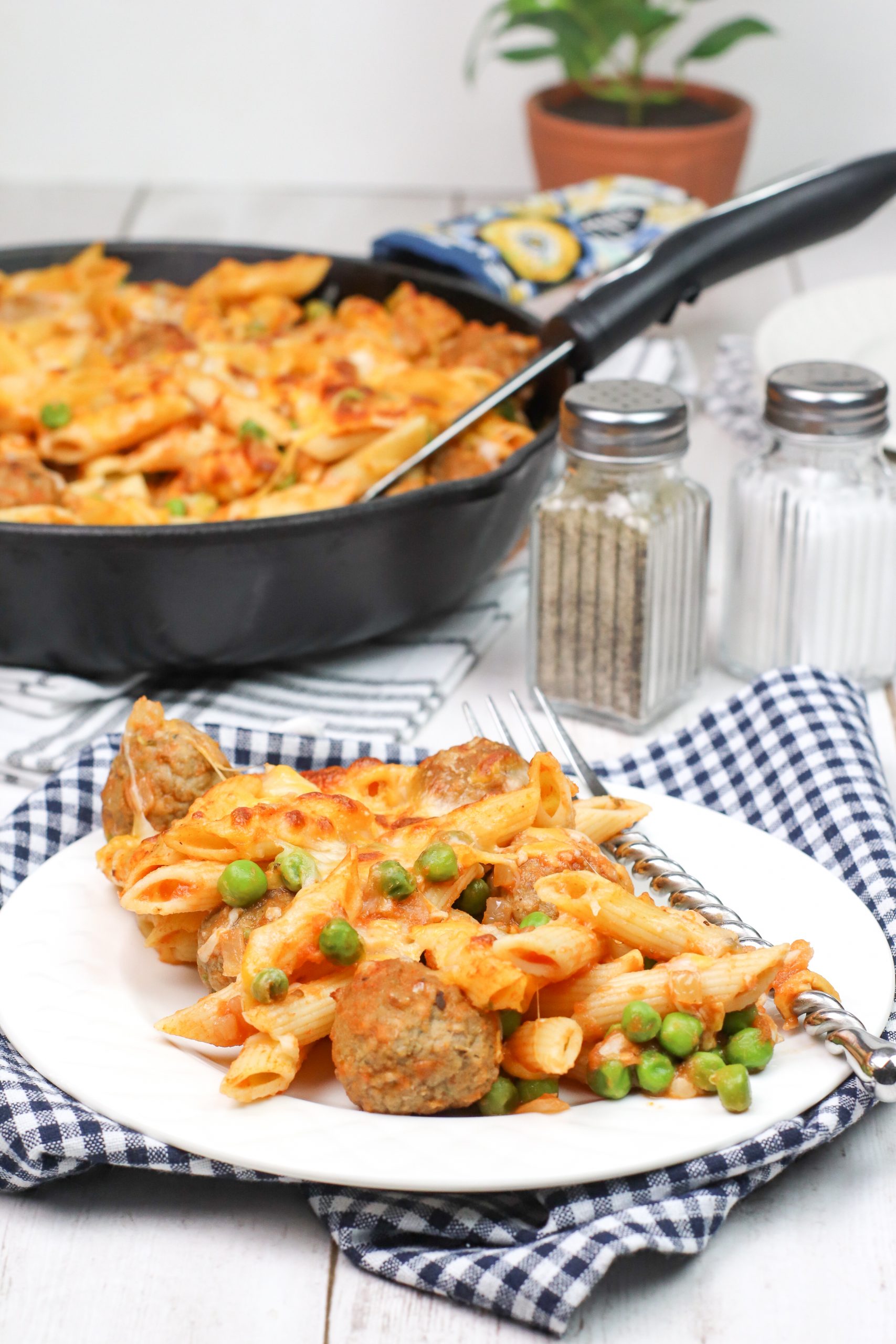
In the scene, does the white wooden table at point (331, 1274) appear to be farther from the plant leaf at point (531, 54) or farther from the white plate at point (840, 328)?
the plant leaf at point (531, 54)

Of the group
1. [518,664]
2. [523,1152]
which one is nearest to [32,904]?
[523,1152]

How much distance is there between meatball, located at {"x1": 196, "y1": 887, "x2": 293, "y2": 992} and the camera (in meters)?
1.69

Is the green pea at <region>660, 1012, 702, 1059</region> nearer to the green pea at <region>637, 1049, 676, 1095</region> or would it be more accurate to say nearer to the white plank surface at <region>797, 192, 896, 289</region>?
the green pea at <region>637, 1049, 676, 1095</region>

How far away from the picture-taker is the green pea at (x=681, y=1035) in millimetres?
1563

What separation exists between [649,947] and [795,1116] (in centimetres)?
23

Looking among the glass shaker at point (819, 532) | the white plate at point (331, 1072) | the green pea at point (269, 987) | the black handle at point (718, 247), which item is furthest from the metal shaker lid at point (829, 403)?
the green pea at point (269, 987)

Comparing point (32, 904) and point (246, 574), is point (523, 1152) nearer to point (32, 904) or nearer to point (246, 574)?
point (32, 904)

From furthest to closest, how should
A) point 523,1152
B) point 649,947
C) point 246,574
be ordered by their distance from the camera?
point 246,574, point 649,947, point 523,1152

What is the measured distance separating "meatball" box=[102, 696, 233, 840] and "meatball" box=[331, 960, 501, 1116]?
487 millimetres

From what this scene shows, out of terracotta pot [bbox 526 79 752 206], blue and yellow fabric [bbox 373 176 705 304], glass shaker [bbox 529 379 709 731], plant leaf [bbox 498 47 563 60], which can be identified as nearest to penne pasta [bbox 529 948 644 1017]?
glass shaker [bbox 529 379 709 731]

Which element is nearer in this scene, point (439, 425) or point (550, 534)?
point (550, 534)

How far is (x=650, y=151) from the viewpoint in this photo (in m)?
4.55

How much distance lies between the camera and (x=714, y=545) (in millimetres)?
3289

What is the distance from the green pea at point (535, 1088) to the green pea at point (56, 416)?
65.4 inches
